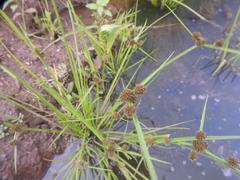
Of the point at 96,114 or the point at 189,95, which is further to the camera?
the point at 189,95

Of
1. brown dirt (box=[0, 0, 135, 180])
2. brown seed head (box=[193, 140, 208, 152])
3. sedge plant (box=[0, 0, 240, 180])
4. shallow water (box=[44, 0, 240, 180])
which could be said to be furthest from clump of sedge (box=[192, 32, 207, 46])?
brown dirt (box=[0, 0, 135, 180])

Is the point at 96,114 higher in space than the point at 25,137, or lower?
higher

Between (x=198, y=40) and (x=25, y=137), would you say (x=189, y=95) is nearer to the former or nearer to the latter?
(x=198, y=40)

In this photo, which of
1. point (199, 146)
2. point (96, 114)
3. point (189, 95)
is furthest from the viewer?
point (189, 95)

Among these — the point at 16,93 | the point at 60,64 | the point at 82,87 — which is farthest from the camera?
the point at 60,64

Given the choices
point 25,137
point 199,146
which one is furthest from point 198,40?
point 25,137

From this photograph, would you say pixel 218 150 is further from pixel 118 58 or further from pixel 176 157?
pixel 118 58

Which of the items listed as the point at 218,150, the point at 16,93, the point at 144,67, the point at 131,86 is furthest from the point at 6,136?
the point at 218,150

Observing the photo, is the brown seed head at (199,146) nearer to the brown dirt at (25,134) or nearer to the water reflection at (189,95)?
the water reflection at (189,95)
